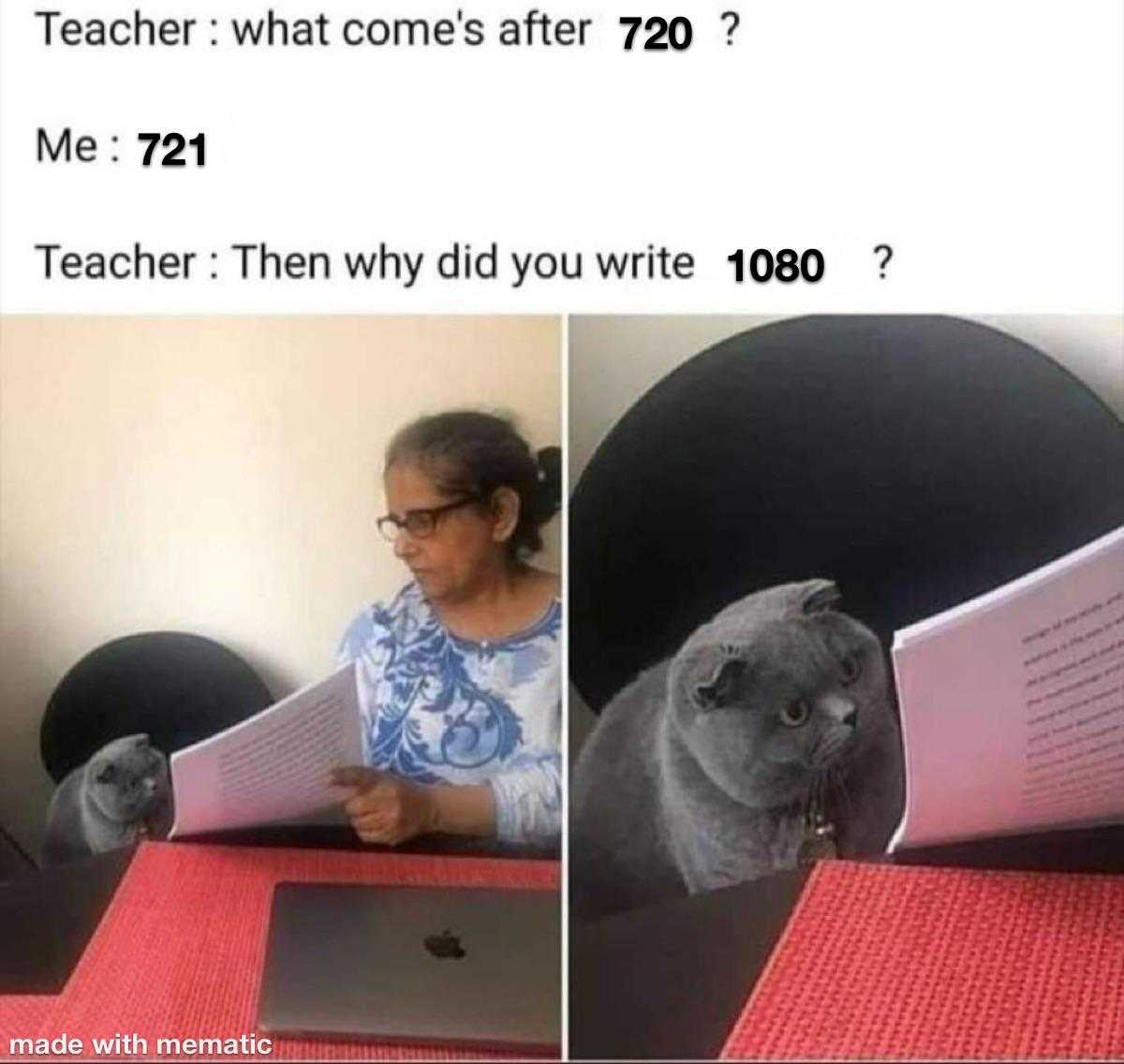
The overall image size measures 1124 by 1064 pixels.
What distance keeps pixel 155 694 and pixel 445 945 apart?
0.63 ft

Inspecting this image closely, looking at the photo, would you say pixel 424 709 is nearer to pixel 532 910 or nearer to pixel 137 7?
pixel 532 910

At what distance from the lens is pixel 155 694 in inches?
30.3

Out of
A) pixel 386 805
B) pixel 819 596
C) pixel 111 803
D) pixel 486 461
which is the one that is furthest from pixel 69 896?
pixel 819 596

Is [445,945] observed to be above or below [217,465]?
below

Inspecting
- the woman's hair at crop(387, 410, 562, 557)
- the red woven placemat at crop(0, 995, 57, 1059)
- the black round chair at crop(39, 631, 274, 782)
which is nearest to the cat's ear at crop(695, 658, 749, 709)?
the woman's hair at crop(387, 410, 562, 557)

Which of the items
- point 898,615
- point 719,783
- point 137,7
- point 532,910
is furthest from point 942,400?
point 137,7

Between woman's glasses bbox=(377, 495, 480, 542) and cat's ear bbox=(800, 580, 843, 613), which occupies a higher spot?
woman's glasses bbox=(377, 495, 480, 542)

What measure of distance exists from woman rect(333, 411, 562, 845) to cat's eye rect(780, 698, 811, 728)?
0.11 m

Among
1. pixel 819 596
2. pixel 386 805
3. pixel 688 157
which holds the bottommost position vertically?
pixel 386 805

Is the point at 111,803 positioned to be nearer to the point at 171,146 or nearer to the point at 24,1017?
the point at 24,1017

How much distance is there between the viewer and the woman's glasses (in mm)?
766

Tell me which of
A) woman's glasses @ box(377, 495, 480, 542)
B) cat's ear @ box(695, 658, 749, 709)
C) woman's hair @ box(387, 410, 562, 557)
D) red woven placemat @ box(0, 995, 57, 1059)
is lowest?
red woven placemat @ box(0, 995, 57, 1059)

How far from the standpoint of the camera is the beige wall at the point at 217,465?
0.76m

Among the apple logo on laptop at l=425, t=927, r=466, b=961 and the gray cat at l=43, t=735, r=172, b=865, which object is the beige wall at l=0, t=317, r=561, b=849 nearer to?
the gray cat at l=43, t=735, r=172, b=865
